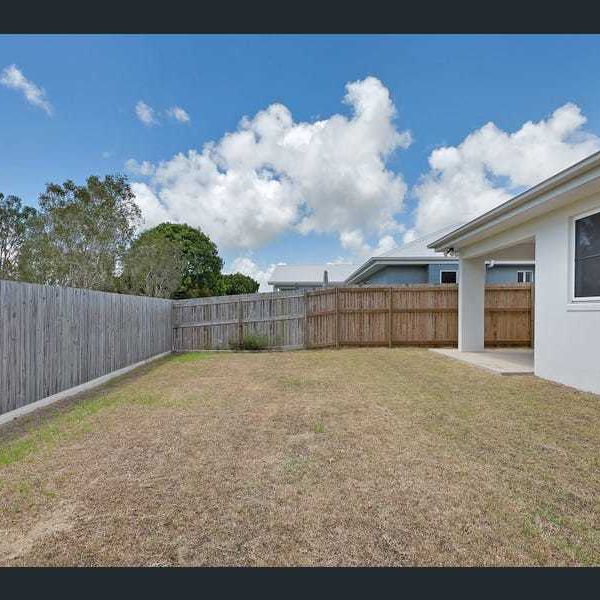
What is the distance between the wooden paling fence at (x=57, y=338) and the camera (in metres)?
4.60

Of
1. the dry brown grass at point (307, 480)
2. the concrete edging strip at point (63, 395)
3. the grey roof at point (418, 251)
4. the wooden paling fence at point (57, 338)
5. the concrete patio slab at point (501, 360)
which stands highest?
the grey roof at point (418, 251)

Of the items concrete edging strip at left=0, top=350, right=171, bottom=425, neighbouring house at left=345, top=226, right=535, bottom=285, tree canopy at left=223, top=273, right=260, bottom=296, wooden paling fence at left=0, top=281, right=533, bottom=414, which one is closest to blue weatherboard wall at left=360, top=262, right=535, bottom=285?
neighbouring house at left=345, top=226, right=535, bottom=285

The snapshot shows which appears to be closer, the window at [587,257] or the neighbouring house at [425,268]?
the window at [587,257]

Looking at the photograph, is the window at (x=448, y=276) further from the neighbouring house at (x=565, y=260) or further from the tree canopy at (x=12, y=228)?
the tree canopy at (x=12, y=228)

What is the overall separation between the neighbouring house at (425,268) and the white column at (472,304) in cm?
446

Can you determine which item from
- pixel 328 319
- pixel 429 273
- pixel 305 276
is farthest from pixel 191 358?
pixel 305 276

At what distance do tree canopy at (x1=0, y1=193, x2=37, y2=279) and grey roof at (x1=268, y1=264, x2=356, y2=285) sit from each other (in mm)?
15343

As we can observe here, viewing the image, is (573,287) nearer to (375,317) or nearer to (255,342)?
(375,317)

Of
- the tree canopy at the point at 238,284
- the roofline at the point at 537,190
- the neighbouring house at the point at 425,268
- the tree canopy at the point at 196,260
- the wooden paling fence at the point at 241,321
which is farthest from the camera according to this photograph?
the tree canopy at the point at 238,284

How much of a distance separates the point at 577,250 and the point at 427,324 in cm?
584

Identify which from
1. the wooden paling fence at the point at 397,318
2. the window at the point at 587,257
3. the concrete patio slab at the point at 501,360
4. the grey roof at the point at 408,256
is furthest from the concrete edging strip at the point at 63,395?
the grey roof at the point at 408,256

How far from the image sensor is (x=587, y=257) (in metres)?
5.59

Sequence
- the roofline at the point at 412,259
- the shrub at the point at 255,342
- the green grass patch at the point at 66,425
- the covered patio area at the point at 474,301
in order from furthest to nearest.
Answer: the roofline at the point at 412,259 → the shrub at the point at 255,342 → the covered patio area at the point at 474,301 → the green grass patch at the point at 66,425

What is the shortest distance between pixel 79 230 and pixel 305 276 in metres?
17.8
